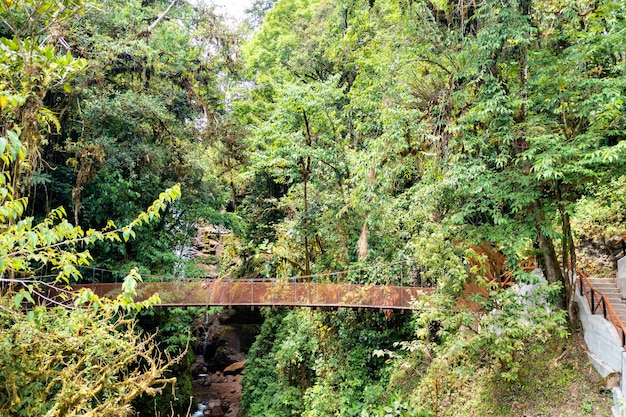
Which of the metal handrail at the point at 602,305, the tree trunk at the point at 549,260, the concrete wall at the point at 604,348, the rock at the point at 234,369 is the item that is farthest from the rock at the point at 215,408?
the metal handrail at the point at 602,305

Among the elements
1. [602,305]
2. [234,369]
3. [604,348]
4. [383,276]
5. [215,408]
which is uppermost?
[383,276]

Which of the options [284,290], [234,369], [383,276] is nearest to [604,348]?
[383,276]

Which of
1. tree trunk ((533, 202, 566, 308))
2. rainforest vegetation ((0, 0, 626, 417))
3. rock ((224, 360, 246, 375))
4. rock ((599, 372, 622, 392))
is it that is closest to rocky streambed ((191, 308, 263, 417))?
rock ((224, 360, 246, 375))

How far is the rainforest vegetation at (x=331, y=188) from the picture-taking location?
3525 mm

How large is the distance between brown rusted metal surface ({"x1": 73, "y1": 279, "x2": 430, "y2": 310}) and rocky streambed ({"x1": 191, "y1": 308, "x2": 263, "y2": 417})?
4377 mm

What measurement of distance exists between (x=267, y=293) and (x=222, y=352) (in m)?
7.13

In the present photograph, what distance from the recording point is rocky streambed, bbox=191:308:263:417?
38.9ft

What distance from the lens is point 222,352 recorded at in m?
13.5

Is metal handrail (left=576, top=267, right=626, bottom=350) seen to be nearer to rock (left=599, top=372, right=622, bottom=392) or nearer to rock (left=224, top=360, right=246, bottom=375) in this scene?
rock (left=599, top=372, right=622, bottom=392)

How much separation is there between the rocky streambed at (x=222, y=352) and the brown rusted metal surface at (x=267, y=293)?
4377 mm

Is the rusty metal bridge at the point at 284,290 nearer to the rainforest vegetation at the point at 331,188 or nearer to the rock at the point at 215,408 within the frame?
the rainforest vegetation at the point at 331,188

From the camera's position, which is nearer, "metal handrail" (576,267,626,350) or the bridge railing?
"metal handrail" (576,267,626,350)

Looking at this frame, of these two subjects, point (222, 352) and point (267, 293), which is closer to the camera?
point (267, 293)

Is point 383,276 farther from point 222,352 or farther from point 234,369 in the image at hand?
point 222,352
